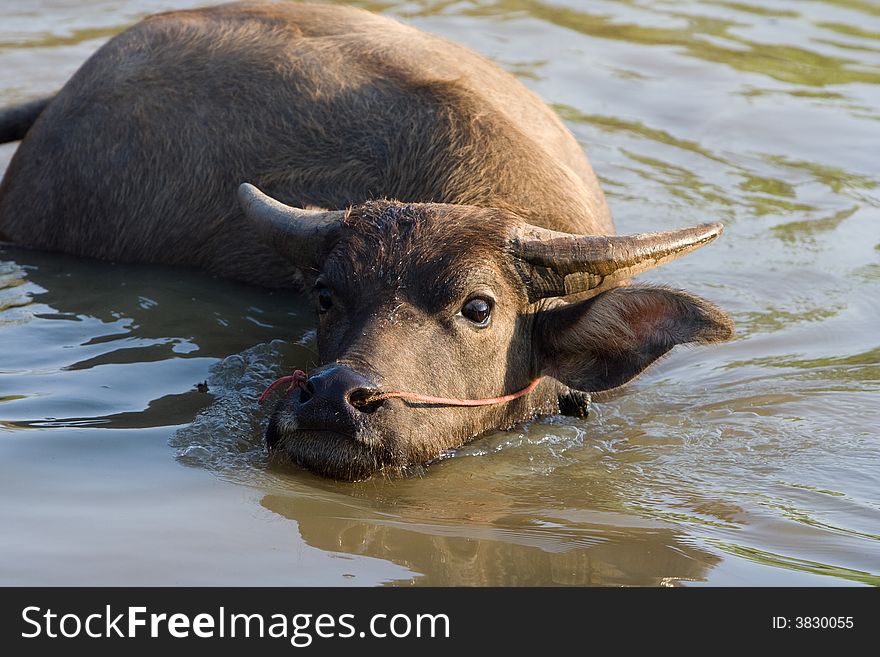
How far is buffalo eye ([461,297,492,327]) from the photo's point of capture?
540cm

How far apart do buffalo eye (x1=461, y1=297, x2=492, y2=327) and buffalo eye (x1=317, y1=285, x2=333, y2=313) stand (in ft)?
1.75

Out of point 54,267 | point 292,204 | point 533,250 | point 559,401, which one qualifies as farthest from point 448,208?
point 54,267

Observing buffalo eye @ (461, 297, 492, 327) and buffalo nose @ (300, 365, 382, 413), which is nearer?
buffalo nose @ (300, 365, 382, 413)

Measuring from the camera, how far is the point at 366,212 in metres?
5.62

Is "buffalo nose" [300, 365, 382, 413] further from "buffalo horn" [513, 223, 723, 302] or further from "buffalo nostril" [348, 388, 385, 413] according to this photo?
"buffalo horn" [513, 223, 723, 302]

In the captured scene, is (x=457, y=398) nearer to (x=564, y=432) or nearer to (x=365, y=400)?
(x=365, y=400)

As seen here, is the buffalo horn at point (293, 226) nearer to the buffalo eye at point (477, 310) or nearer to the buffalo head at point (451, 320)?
the buffalo head at point (451, 320)

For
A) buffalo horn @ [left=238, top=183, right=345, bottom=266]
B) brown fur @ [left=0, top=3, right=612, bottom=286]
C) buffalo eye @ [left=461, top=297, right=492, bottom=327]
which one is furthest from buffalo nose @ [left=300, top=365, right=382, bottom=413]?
brown fur @ [left=0, top=3, right=612, bottom=286]

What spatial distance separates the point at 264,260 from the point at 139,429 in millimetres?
1875

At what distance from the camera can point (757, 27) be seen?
40.4ft

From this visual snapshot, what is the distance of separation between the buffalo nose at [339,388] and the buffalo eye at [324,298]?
675 millimetres

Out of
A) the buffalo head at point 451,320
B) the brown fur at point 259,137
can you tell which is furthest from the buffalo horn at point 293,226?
the brown fur at point 259,137

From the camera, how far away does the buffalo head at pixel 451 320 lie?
5.01 m
